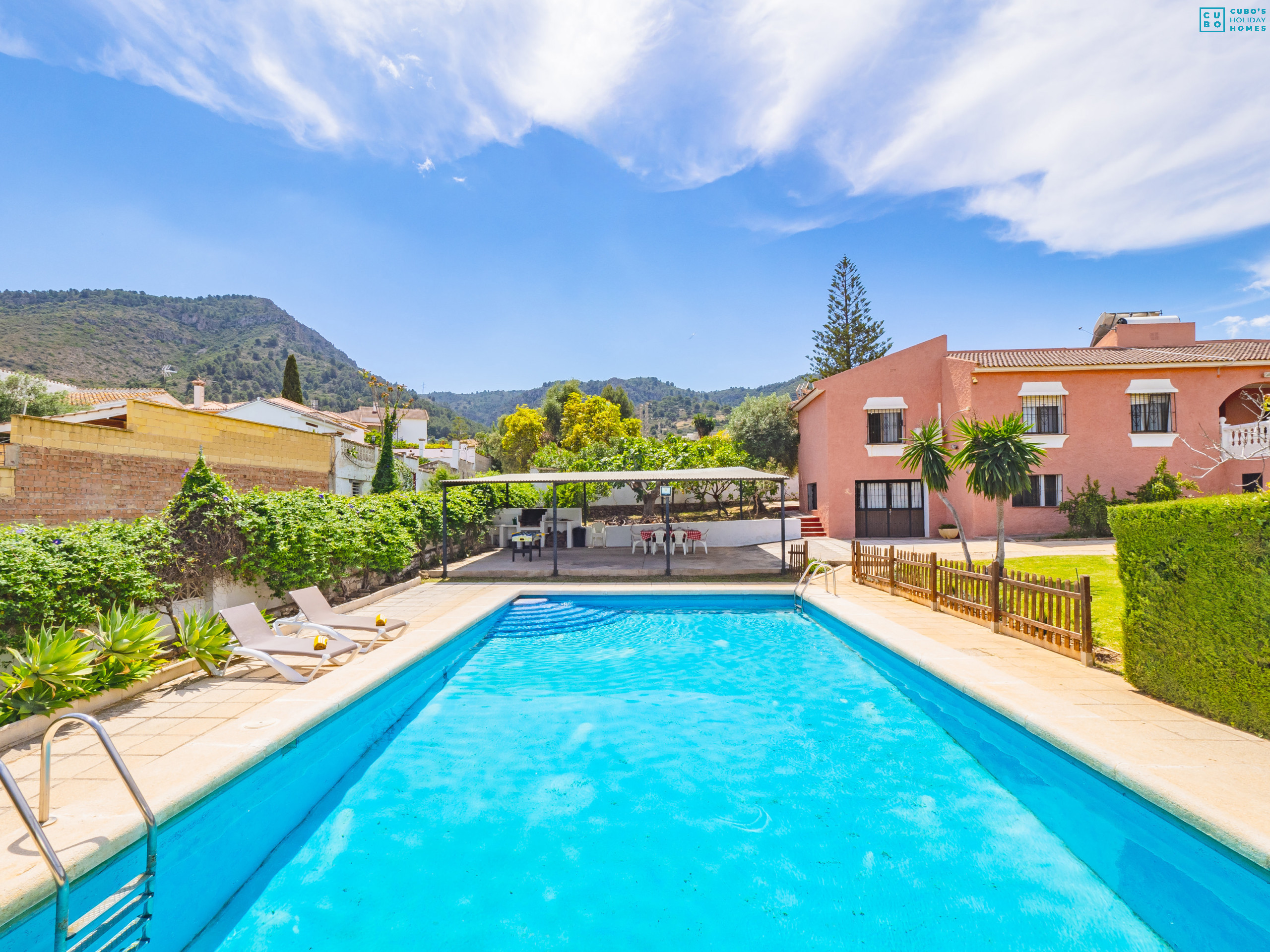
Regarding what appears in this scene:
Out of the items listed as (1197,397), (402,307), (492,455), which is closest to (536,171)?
(402,307)

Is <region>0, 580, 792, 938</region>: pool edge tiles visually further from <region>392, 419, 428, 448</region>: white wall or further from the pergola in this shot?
<region>392, 419, 428, 448</region>: white wall

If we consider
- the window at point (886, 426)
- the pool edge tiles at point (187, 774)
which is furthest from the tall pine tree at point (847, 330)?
the pool edge tiles at point (187, 774)

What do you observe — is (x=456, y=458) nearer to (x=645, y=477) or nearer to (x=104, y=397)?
(x=104, y=397)

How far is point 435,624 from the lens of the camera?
7945 mm

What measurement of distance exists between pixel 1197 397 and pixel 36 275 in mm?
62583

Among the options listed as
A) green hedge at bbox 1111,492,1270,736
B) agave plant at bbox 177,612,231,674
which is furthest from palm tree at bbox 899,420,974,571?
agave plant at bbox 177,612,231,674

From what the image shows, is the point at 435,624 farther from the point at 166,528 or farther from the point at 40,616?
the point at 40,616

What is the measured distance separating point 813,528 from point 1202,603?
1611 centimetres

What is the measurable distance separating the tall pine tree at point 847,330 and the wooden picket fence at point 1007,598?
24992 millimetres

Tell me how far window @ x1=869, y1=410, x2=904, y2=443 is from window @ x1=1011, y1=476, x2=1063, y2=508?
13.2 feet

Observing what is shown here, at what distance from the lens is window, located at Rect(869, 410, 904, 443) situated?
19719 millimetres

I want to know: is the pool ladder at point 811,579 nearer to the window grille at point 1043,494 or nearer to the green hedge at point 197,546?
the green hedge at point 197,546

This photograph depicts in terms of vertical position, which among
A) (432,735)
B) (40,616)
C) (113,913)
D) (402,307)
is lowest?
(432,735)

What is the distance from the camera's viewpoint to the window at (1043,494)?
17.8m
